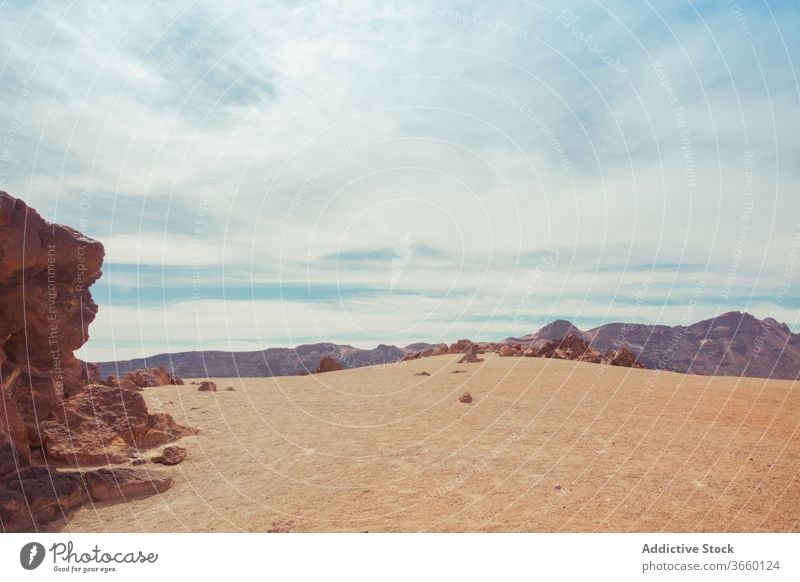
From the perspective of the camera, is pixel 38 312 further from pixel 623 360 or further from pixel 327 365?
pixel 623 360

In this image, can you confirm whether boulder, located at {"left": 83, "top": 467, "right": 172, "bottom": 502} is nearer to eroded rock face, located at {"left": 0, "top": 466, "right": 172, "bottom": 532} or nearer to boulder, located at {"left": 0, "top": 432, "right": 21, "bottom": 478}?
eroded rock face, located at {"left": 0, "top": 466, "right": 172, "bottom": 532}

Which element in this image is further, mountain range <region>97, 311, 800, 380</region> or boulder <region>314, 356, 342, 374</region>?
mountain range <region>97, 311, 800, 380</region>

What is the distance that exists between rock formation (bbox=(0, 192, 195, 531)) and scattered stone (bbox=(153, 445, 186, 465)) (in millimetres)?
847

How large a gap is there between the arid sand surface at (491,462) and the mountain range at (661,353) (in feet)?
303

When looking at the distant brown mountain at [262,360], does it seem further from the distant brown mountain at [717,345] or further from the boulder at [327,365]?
the boulder at [327,365]

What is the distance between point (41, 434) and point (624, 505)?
51.0ft

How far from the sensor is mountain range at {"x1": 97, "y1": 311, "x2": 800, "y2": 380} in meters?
119

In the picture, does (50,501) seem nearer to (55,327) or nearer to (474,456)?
(55,327)

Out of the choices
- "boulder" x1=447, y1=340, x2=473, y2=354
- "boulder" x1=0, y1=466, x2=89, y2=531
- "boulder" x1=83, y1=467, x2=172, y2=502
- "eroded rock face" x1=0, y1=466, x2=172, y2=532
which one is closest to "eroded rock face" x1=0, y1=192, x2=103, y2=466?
"boulder" x1=0, y1=466, x2=89, y2=531

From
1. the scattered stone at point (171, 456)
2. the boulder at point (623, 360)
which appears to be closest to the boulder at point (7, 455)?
the scattered stone at point (171, 456)

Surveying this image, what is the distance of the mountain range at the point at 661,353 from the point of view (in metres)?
119

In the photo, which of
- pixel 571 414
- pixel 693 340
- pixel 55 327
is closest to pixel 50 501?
pixel 55 327

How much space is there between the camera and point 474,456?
14.9m

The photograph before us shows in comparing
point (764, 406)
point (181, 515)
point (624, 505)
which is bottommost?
point (181, 515)
